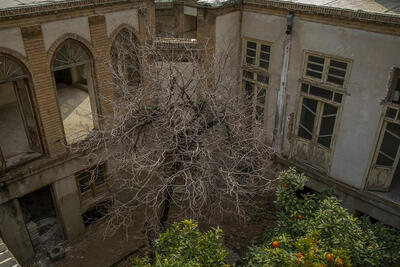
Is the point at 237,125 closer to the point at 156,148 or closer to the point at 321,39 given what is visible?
the point at 156,148

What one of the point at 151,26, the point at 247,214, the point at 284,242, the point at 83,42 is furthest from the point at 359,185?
the point at 83,42

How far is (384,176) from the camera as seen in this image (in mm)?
8922

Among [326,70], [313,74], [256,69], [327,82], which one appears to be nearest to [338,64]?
[326,70]

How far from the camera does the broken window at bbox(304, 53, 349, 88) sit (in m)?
8.73

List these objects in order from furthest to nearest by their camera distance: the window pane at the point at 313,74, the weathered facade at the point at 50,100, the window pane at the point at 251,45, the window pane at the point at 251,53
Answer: the window pane at the point at 251,53, the window pane at the point at 251,45, the window pane at the point at 313,74, the weathered facade at the point at 50,100

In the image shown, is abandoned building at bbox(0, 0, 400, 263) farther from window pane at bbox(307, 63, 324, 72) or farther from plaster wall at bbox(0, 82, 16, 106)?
plaster wall at bbox(0, 82, 16, 106)

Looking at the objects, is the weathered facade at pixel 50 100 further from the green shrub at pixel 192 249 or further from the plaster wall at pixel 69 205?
the green shrub at pixel 192 249

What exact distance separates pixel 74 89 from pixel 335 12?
11.2 meters

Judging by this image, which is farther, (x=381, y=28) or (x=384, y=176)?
(x=384, y=176)

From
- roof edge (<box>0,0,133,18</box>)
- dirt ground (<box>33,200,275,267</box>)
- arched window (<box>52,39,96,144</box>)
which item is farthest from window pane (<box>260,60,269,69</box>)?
arched window (<box>52,39,96,144</box>)

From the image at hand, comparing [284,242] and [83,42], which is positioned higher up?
[83,42]

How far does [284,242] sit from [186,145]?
293cm

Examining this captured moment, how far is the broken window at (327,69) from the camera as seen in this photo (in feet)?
28.7

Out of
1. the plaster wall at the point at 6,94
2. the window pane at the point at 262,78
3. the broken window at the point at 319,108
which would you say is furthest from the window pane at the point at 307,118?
the plaster wall at the point at 6,94
